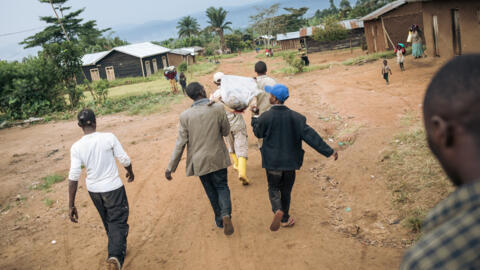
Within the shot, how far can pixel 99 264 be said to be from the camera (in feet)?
15.4

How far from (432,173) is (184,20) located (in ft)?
241

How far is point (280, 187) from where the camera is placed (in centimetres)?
463

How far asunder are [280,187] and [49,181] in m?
5.77

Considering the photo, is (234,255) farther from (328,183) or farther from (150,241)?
(328,183)

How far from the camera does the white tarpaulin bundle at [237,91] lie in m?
5.18

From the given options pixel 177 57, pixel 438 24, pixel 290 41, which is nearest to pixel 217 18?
pixel 290 41

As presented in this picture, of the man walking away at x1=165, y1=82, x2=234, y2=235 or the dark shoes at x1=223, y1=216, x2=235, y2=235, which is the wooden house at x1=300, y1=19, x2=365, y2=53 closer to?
the man walking away at x1=165, y1=82, x2=234, y2=235

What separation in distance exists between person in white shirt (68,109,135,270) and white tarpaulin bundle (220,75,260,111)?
5.49 feet

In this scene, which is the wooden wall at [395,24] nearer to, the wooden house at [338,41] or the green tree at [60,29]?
the wooden house at [338,41]

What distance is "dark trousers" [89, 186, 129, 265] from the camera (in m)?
4.14

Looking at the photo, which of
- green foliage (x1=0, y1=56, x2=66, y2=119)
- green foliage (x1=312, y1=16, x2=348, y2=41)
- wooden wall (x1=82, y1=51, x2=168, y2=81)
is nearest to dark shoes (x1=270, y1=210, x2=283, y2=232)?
green foliage (x1=0, y1=56, x2=66, y2=119)

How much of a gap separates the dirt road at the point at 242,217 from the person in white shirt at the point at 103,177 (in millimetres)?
558

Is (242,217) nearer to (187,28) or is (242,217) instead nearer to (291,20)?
(291,20)

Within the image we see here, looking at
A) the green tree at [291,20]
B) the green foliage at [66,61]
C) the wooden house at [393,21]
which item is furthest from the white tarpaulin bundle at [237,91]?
the green tree at [291,20]
